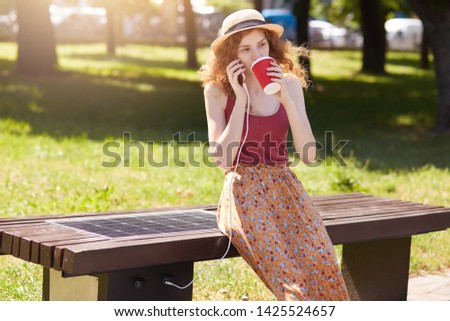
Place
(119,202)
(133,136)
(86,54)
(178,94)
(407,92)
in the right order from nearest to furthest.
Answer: (119,202) → (133,136) → (178,94) → (407,92) → (86,54)

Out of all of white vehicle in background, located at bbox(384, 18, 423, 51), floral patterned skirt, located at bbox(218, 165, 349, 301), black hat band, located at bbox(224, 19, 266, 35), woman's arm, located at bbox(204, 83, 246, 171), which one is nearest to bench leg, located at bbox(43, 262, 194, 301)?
floral patterned skirt, located at bbox(218, 165, 349, 301)

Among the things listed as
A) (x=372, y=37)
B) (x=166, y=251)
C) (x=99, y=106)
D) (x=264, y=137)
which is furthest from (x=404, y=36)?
(x=166, y=251)

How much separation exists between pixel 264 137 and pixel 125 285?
3.26 ft

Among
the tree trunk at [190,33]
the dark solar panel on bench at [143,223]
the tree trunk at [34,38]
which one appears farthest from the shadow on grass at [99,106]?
the dark solar panel on bench at [143,223]

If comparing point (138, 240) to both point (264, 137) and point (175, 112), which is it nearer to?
point (264, 137)

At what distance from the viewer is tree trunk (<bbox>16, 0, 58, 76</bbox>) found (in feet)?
57.7

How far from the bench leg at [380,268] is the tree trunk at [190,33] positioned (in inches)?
715

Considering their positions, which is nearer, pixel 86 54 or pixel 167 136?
pixel 167 136

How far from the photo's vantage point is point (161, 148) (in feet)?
36.4

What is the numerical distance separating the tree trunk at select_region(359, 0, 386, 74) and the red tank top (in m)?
22.5

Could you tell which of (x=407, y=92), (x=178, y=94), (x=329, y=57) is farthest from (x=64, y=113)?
(x=329, y=57)

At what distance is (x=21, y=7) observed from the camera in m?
17.6

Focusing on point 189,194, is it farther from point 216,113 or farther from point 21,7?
point 21,7

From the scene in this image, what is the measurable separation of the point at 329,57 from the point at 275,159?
30135 millimetres
